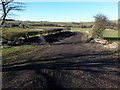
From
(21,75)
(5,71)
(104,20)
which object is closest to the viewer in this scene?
(21,75)

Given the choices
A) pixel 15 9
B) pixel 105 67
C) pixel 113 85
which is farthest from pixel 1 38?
pixel 113 85

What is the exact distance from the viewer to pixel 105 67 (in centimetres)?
794

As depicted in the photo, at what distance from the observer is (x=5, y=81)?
5.88 meters

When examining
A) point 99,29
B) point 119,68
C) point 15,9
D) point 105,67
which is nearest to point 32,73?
point 105,67

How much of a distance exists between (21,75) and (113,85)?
4.85 meters

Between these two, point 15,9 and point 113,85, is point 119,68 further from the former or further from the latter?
point 15,9

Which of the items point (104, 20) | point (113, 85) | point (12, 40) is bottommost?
point (113, 85)

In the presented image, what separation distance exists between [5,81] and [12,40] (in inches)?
529

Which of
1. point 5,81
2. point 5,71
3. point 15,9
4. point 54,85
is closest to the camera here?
point 54,85

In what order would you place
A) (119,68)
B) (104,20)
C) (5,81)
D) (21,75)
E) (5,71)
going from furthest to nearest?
(104,20)
(119,68)
(5,71)
(21,75)
(5,81)

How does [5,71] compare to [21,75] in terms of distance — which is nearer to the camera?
[21,75]

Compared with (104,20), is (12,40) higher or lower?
lower

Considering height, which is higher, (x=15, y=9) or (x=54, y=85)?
(x=15, y=9)

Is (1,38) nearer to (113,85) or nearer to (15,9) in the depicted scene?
(15,9)
